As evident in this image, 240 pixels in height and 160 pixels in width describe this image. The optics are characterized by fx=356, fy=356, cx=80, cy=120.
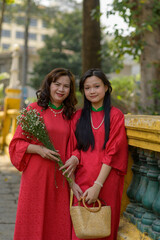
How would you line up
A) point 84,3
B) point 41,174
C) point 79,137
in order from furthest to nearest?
point 84,3 < point 41,174 < point 79,137

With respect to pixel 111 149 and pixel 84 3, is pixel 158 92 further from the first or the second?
pixel 111 149

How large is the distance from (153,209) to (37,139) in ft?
3.55

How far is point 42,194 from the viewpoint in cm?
278

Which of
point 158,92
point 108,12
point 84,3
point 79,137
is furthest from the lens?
point 84,3

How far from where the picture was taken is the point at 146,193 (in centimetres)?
227

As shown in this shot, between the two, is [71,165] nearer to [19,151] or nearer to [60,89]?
[19,151]

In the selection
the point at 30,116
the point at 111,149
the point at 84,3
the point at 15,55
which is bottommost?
the point at 111,149

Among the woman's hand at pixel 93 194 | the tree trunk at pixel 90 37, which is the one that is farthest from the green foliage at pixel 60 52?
the woman's hand at pixel 93 194

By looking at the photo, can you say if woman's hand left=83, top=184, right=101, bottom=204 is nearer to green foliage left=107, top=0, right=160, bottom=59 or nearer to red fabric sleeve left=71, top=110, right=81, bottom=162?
red fabric sleeve left=71, top=110, right=81, bottom=162

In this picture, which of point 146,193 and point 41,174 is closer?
point 146,193

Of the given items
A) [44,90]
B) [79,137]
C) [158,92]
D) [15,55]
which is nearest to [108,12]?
[158,92]

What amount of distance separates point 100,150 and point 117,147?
0.45 feet

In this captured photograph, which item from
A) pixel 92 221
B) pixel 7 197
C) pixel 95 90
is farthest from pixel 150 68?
pixel 92 221

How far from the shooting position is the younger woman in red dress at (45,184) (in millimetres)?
2779
